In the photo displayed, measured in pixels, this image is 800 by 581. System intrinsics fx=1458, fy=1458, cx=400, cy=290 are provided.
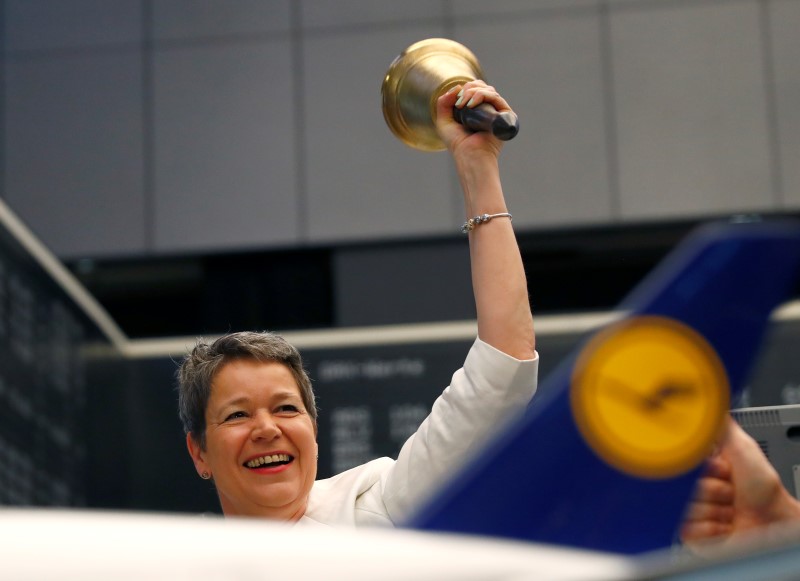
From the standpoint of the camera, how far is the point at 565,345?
8.37 metres

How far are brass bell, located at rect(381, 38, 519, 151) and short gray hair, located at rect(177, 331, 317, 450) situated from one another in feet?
1.51

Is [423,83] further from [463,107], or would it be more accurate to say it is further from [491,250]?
[491,250]

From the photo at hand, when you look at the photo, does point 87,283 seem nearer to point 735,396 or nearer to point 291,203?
point 291,203

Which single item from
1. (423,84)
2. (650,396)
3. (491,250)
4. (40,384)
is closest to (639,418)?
(650,396)

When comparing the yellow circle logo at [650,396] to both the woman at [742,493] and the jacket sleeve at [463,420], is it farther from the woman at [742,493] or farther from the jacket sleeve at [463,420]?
the jacket sleeve at [463,420]

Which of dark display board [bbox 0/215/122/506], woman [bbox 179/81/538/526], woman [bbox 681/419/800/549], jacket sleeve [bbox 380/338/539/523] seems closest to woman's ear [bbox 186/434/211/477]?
woman [bbox 179/81/538/526]

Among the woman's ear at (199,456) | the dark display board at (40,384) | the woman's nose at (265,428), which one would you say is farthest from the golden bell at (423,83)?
the dark display board at (40,384)

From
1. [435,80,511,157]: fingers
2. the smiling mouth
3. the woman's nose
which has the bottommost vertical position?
the smiling mouth

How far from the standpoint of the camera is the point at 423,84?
8.67 ft

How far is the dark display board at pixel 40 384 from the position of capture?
680 cm

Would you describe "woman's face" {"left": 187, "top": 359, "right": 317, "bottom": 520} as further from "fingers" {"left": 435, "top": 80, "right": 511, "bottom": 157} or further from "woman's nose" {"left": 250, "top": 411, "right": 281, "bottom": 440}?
"fingers" {"left": 435, "top": 80, "right": 511, "bottom": 157}

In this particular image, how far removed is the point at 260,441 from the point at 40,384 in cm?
500

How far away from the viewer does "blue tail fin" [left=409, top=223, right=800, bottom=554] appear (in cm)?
158

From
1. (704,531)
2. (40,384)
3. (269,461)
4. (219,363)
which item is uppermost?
(40,384)
